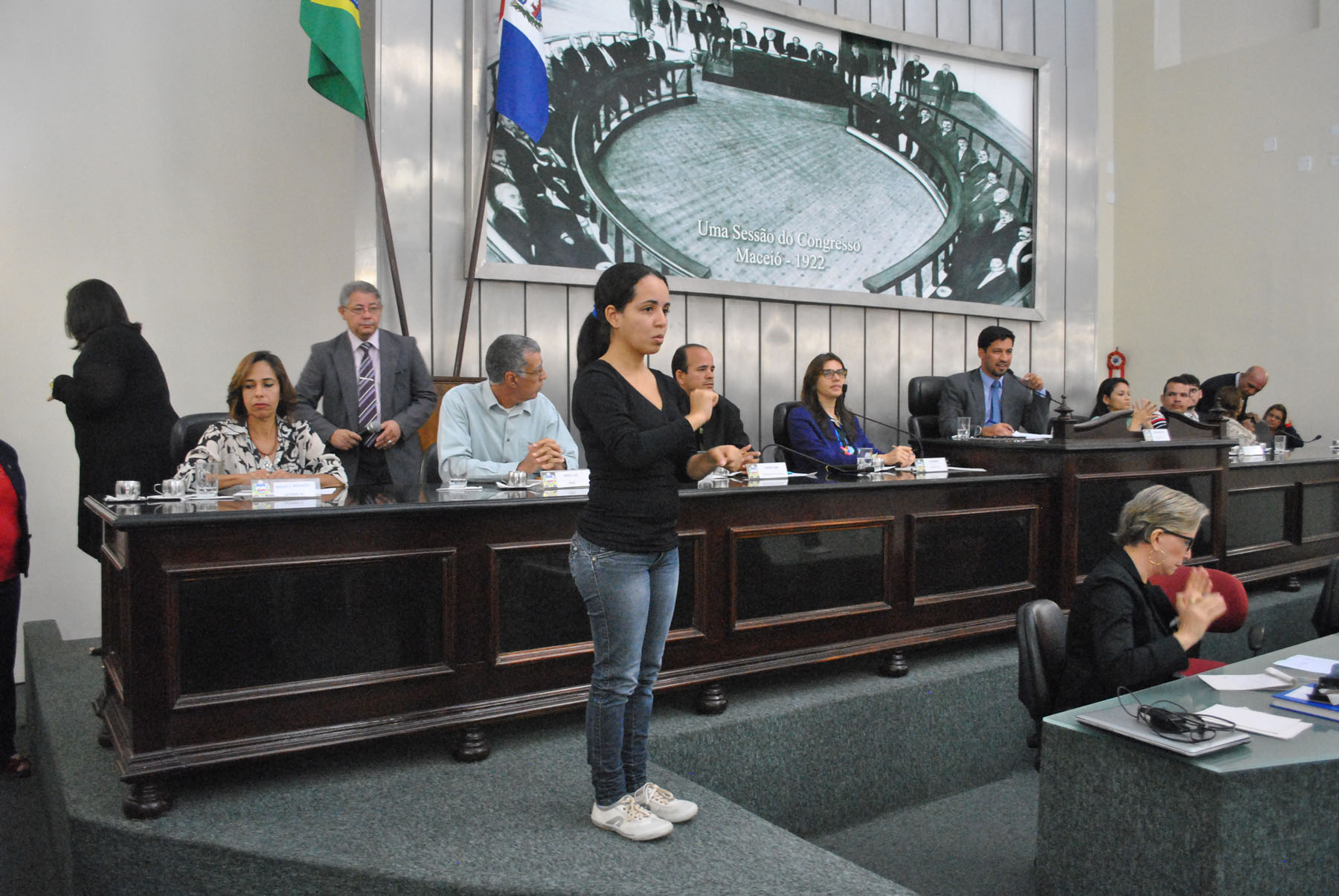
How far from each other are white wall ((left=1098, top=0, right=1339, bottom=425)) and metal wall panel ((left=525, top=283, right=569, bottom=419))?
5.26 metres

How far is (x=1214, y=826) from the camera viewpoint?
63.2 inches

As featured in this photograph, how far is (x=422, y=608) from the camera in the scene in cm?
224

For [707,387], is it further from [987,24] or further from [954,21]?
[987,24]

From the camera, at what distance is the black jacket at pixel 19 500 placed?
9.24ft

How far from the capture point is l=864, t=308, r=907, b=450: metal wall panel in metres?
5.18

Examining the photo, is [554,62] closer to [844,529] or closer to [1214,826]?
[844,529]

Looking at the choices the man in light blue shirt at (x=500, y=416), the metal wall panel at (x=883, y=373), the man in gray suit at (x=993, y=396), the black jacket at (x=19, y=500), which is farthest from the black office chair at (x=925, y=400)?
the black jacket at (x=19, y=500)

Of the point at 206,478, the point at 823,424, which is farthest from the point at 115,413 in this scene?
the point at 823,424

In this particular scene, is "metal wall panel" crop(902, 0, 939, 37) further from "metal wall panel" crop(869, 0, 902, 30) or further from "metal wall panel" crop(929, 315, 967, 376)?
"metal wall panel" crop(929, 315, 967, 376)

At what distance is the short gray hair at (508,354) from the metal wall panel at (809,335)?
227cm

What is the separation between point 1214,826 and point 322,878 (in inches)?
64.5

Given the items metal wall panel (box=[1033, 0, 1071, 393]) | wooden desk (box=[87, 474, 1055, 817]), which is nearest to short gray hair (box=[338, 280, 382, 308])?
wooden desk (box=[87, 474, 1055, 817])

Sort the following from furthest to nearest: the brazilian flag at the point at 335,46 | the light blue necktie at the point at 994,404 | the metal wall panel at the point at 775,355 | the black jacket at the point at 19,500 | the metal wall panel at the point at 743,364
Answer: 1. the metal wall panel at the point at 775,355
2. the metal wall panel at the point at 743,364
3. the light blue necktie at the point at 994,404
4. the brazilian flag at the point at 335,46
5. the black jacket at the point at 19,500

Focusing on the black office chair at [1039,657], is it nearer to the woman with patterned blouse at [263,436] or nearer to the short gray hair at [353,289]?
the woman with patterned blouse at [263,436]
